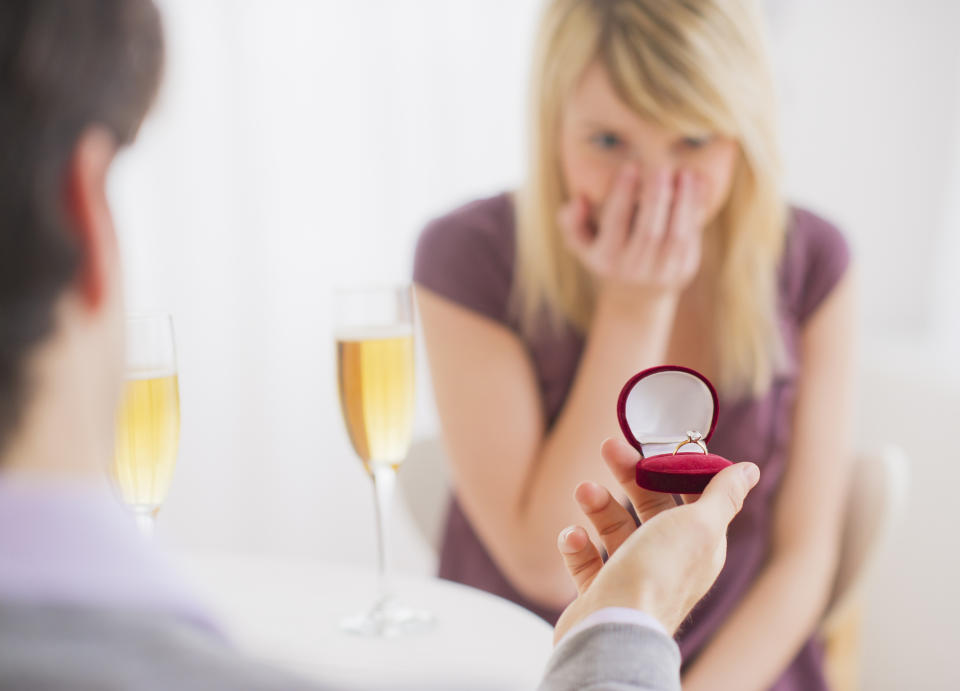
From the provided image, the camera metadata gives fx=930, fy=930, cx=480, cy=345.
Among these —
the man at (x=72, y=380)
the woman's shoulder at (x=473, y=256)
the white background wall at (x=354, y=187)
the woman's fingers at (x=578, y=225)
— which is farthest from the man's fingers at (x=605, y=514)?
the white background wall at (x=354, y=187)

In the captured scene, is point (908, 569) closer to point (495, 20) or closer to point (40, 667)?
point (495, 20)

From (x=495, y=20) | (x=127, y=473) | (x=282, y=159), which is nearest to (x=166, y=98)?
(x=127, y=473)

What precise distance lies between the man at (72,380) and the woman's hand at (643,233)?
45cm

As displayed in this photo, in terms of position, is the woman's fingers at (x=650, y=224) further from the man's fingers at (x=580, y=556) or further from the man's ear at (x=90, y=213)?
the man's ear at (x=90, y=213)

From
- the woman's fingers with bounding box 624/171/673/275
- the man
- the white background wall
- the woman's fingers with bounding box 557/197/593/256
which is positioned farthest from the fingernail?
the white background wall

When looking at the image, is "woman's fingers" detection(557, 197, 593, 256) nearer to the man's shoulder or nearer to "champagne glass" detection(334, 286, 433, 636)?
"champagne glass" detection(334, 286, 433, 636)

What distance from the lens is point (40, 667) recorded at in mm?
184

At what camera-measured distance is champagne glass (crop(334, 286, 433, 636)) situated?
504 millimetres

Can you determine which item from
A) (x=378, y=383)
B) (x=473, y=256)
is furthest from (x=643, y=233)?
(x=473, y=256)

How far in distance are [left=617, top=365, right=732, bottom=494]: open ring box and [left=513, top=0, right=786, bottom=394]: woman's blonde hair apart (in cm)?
34

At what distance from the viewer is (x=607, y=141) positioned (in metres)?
0.63

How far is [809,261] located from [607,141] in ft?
1.38

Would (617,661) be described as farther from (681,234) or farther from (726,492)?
(681,234)

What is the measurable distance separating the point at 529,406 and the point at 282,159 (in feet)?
3.29
